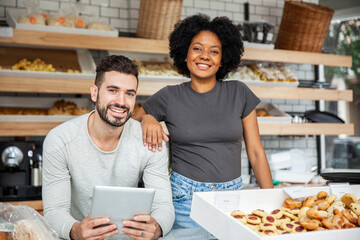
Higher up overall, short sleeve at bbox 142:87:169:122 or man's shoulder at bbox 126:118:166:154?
short sleeve at bbox 142:87:169:122

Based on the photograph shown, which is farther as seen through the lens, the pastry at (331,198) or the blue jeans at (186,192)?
the blue jeans at (186,192)

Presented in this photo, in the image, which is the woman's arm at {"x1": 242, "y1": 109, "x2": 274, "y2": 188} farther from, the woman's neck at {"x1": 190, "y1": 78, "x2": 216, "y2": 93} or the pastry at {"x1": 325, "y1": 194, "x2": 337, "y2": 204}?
the pastry at {"x1": 325, "y1": 194, "x2": 337, "y2": 204}

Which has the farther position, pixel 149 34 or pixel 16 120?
pixel 149 34

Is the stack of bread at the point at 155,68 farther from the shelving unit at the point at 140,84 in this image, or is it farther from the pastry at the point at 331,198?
the pastry at the point at 331,198

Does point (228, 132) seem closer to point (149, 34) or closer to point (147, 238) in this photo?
point (147, 238)

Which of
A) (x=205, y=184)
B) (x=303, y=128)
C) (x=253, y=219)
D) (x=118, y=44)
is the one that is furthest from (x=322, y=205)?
(x=303, y=128)

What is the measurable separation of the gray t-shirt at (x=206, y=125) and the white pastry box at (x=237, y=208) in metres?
0.54

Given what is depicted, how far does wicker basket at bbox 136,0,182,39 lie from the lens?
141 inches

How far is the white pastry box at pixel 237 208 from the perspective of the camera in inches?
45.6

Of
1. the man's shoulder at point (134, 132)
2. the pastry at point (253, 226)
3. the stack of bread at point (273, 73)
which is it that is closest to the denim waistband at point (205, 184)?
the man's shoulder at point (134, 132)

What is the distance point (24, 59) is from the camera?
3.38m

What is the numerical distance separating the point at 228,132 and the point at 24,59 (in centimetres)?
198

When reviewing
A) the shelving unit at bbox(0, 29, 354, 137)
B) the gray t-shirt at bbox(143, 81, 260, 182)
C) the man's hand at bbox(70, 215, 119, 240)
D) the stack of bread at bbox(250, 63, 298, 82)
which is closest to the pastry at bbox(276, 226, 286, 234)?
the man's hand at bbox(70, 215, 119, 240)

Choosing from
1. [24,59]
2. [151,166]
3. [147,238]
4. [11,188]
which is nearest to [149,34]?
[24,59]
